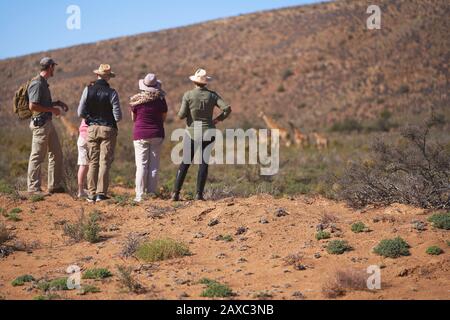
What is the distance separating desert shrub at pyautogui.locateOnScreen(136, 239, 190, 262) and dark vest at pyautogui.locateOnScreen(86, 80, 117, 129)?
3.14m

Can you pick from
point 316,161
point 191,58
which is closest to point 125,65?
point 191,58

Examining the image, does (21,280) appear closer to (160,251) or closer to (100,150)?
(160,251)

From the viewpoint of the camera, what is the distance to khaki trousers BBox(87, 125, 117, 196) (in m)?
11.4

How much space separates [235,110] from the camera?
4269 cm

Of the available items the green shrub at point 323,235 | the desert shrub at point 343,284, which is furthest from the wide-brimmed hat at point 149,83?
the desert shrub at point 343,284

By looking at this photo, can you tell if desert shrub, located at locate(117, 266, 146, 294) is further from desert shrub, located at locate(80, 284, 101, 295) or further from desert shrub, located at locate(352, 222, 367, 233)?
desert shrub, located at locate(352, 222, 367, 233)

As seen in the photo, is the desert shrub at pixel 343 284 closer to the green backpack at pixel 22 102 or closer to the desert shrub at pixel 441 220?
the desert shrub at pixel 441 220

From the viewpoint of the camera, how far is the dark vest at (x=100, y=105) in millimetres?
11227

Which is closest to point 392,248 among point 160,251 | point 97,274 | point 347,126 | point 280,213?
point 280,213

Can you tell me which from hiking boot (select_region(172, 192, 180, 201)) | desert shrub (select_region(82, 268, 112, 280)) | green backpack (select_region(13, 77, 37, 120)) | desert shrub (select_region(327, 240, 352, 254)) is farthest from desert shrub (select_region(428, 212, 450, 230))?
green backpack (select_region(13, 77, 37, 120))

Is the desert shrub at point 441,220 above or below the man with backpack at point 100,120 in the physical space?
below

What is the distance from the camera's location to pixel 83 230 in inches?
392

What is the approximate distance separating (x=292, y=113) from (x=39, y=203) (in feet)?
98.2

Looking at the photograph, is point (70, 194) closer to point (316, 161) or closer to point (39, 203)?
point (39, 203)
